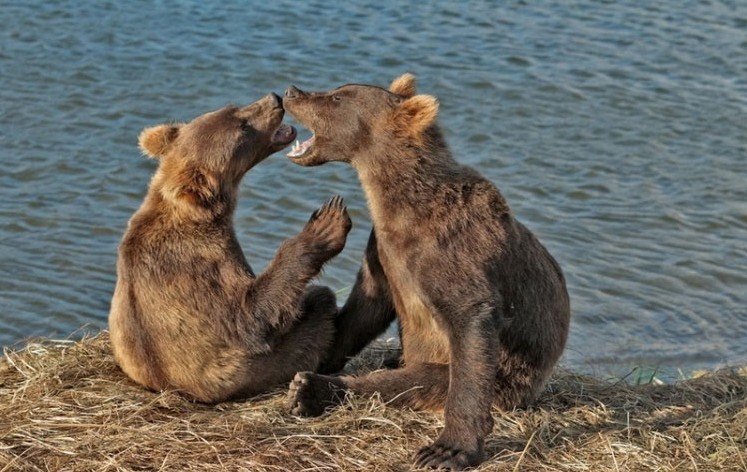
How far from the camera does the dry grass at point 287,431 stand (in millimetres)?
5992

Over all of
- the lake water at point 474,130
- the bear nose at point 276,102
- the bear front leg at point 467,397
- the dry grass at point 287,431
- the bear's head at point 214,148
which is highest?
the bear nose at point 276,102

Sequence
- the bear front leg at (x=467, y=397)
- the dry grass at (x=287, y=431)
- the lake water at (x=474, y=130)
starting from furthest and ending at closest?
the lake water at (x=474, y=130), the bear front leg at (x=467, y=397), the dry grass at (x=287, y=431)

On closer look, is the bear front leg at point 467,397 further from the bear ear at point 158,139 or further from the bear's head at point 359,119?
the bear ear at point 158,139

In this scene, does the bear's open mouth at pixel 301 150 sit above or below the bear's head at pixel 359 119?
below

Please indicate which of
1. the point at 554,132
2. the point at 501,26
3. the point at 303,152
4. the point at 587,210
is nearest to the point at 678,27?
the point at 501,26

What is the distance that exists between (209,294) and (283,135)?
1359 mm

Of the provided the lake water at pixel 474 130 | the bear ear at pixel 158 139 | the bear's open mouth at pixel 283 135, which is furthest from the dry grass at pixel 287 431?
the lake water at pixel 474 130

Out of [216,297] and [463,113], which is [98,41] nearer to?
[463,113]

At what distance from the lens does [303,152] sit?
7289 millimetres

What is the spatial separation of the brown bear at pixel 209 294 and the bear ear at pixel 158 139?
0.15m

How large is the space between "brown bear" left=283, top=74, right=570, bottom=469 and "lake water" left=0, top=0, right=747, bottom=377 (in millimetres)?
2757

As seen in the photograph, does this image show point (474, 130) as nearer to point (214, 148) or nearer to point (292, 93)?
point (292, 93)

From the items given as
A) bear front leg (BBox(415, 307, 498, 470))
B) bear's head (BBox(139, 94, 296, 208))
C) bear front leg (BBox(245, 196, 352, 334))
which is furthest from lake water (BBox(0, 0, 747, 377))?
bear front leg (BBox(415, 307, 498, 470))

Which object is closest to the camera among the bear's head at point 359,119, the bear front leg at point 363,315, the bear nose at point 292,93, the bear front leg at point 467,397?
the bear front leg at point 467,397
